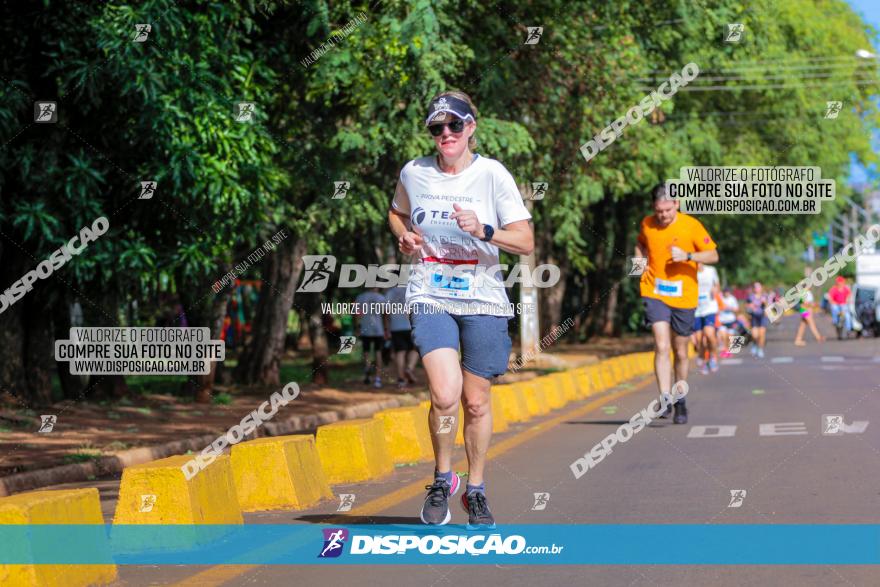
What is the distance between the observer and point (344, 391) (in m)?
23.1

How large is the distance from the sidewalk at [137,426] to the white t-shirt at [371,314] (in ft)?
3.00

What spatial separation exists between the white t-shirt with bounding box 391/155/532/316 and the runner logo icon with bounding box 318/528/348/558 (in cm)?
129

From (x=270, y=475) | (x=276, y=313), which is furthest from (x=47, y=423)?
(x=276, y=313)

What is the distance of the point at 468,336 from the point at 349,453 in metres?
3.00

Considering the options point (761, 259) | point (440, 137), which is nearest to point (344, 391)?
point (440, 137)

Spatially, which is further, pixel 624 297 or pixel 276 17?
pixel 624 297

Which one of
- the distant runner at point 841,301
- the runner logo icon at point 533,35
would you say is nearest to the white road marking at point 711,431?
the runner logo icon at point 533,35

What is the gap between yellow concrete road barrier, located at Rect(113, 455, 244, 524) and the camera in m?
7.59

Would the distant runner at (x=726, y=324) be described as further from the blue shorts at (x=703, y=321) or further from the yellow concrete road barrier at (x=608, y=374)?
the blue shorts at (x=703, y=321)

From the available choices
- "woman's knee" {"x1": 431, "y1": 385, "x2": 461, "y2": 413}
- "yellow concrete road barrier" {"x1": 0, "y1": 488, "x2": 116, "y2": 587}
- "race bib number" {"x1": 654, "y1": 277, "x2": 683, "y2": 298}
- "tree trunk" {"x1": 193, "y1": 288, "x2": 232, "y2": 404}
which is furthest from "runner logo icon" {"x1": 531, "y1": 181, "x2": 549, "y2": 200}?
"yellow concrete road barrier" {"x1": 0, "y1": 488, "x2": 116, "y2": 587}

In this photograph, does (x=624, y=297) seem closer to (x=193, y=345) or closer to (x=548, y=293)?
(x=548, y=293)

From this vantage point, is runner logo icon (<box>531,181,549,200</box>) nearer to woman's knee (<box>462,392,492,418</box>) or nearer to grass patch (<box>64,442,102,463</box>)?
grass patch (<box>64,442,102,463</box>)

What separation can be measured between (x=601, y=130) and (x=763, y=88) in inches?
659

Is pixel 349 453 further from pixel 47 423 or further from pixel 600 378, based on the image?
pixel 600 378
